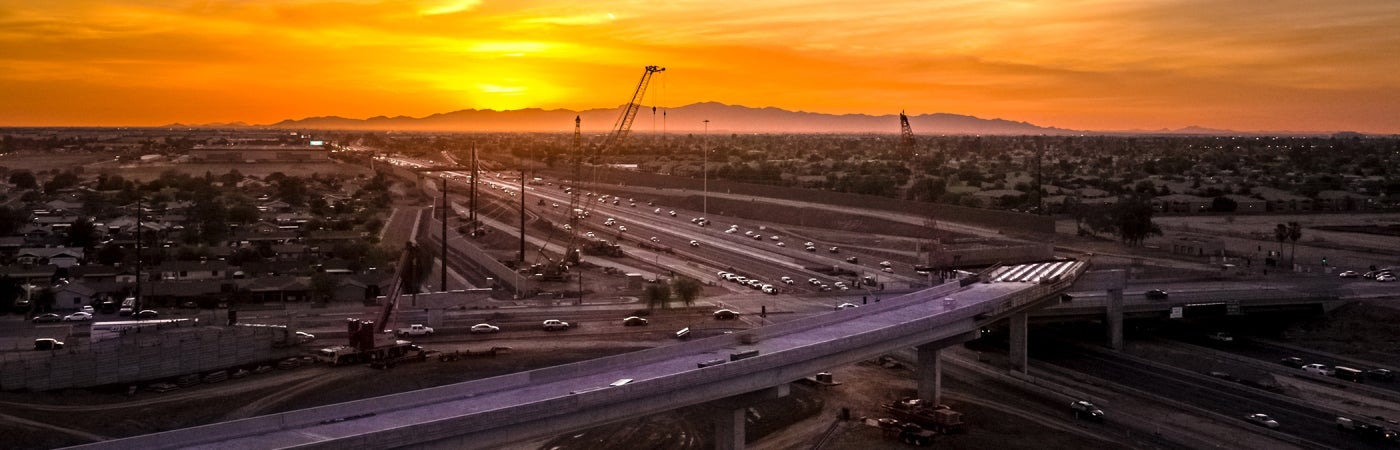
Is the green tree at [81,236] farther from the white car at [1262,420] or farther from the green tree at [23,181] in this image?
the white car at [1262,420]

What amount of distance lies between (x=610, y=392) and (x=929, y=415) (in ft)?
28.1

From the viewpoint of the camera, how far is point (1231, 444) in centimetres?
2086

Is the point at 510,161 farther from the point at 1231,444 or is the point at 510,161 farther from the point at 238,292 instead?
the point at 1231,444

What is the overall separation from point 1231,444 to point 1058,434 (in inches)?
123

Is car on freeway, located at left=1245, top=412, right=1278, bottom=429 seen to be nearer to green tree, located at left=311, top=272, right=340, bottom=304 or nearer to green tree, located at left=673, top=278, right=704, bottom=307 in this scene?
green tree, located at left=673, top=278, right=704, bottom=307

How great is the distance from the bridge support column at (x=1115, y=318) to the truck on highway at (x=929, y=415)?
10012mm

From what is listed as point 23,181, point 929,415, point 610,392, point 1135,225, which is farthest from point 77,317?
point 23,181

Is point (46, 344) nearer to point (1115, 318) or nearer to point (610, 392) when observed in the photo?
point (610, 392)

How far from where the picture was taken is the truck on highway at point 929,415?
21.6 m

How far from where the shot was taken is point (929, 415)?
855 inches

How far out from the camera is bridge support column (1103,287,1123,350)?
3027 centimetres

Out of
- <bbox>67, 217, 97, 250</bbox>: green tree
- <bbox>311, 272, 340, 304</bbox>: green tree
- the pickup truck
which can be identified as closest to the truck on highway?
the pickup truck

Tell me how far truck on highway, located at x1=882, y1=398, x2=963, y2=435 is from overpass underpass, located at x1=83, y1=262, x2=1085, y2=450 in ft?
2.92

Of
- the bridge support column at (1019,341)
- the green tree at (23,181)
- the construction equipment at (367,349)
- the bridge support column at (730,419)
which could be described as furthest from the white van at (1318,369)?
the green tree at (23,181)
